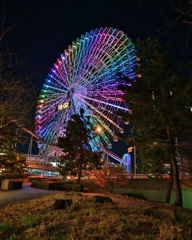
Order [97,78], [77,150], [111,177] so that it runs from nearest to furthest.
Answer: [111,177]
[77,150]
[97,78]

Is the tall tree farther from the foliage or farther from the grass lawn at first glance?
the grass lawn

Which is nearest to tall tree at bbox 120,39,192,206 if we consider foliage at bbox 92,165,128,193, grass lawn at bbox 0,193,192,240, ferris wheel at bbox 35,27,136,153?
foliage at bbox 92,165,128,193

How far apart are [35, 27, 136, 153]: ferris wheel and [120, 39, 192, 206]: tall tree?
14.7m

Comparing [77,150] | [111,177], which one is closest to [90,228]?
[111,177]

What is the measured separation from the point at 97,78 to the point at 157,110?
2035cm

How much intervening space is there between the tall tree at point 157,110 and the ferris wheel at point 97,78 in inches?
577

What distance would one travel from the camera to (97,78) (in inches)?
1153

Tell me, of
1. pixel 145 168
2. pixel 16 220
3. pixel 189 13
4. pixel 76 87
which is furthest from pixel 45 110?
pixel 189 13

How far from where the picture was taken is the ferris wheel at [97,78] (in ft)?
92.7

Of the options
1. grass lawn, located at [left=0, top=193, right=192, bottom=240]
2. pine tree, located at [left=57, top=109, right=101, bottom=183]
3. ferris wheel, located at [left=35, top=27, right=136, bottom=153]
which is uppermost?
ferris wheel, located at [left=35, top=27, right=136, bottom=153]

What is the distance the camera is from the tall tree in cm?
1027

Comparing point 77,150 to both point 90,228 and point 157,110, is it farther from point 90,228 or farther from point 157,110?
point 90,228

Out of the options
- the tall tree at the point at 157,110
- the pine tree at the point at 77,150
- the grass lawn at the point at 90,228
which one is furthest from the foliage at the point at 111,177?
the grass lawn at the point at 90,228

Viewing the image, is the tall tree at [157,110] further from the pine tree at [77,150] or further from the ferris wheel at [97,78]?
the ferris wheel at [97,78]
